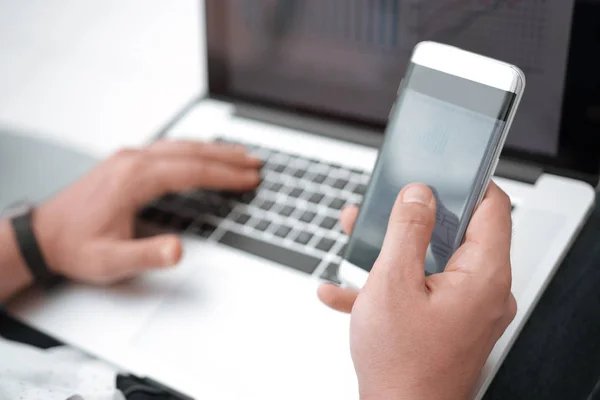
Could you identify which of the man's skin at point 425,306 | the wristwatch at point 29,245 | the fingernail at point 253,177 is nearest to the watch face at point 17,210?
the wristwatch at point 29,245

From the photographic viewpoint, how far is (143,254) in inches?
23.4

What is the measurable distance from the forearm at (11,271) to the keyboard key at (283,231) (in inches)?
8.8

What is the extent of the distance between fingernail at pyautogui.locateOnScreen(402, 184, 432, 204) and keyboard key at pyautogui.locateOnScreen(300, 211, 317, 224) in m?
0.19

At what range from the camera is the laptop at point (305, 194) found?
0.55 meters

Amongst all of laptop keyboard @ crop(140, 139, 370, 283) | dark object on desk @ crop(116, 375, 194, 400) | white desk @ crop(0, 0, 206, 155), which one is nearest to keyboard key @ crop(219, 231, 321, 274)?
laptop keyboard @ crop(140, 139, 370, 283)

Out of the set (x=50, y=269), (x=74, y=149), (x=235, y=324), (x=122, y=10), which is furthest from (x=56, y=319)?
(x=122, y=10)

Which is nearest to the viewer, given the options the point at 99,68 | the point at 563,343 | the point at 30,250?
the point at 563,343

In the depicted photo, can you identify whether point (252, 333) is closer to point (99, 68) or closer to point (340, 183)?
point (340, 183)

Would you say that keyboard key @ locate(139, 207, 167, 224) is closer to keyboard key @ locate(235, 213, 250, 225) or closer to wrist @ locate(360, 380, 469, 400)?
keyboard key @ locate(235, 213, 250, 225)

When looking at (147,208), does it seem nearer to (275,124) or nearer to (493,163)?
(275,124)

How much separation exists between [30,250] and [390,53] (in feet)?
1.22

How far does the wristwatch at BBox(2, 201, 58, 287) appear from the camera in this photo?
625mm

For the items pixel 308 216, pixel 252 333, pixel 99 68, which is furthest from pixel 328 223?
pixel 99 68

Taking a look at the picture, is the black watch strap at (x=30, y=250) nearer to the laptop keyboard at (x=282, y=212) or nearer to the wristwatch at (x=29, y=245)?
the wristwatch at (x=29, y=245)
